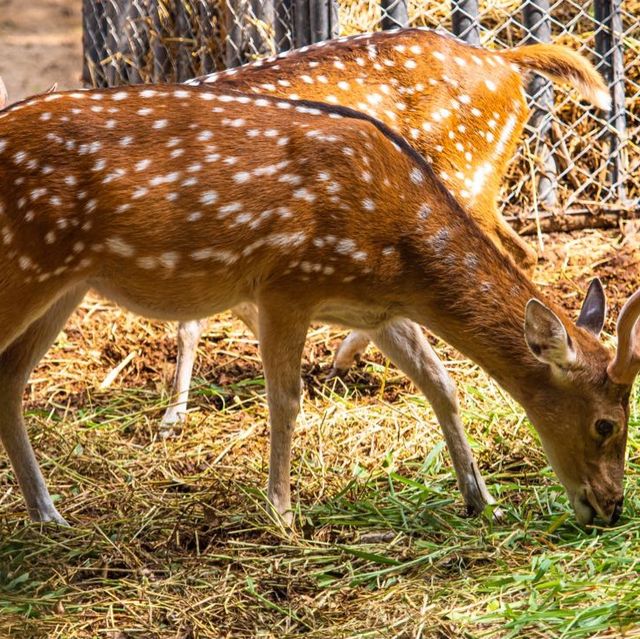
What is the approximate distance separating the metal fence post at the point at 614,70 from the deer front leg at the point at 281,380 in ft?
14.8

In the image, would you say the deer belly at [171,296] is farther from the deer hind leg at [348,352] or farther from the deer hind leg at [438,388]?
the deer hind leg at [348,352]

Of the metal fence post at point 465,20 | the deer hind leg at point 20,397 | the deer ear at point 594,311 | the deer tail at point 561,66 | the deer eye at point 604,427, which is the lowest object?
the deer hind leg at point 20,397

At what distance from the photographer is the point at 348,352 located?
672 cm

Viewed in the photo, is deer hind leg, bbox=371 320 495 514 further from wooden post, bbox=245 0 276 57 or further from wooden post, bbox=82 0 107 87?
wooden post, bbox=82 0 107 87

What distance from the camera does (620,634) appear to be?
3.65 meters

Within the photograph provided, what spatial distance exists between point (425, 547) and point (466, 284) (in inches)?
42.5

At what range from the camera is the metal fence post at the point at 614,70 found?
8.62 m

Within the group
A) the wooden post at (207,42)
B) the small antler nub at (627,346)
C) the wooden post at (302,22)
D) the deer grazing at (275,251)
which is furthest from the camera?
the wooden post at (207,42)

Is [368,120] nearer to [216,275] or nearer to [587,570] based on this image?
[216,275]

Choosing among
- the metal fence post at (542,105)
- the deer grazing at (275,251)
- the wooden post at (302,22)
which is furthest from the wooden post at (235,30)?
the deer grazing at (275,251)

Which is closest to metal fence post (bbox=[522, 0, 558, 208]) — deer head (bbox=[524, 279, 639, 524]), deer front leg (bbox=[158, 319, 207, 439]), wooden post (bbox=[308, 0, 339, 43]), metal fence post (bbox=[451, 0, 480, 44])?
A: metal fence post (bbox=[451, 0, 480, 44])

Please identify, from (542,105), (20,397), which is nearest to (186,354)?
(20,397)

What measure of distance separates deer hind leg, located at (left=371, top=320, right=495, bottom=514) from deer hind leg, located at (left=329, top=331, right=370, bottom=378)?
1.22 metres

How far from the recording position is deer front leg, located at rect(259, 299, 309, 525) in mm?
4877
